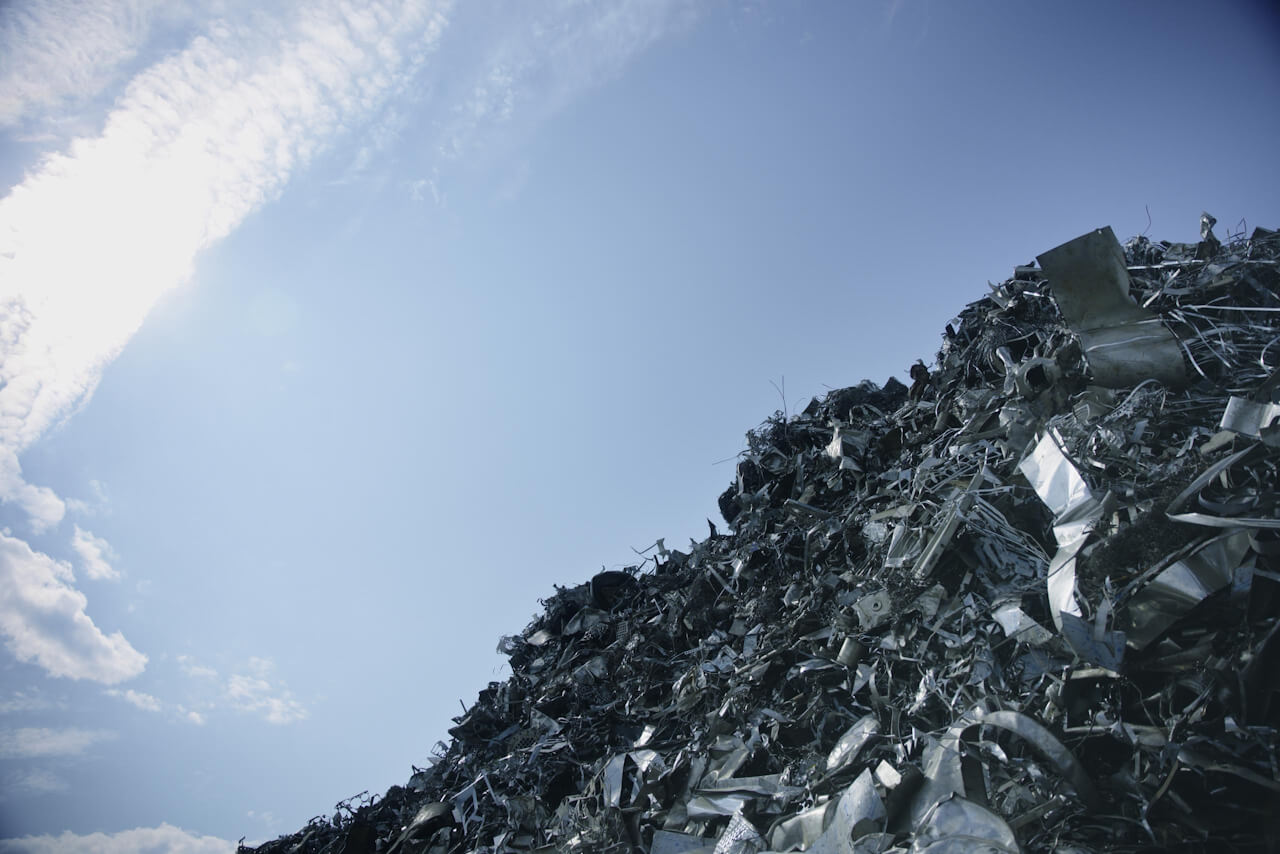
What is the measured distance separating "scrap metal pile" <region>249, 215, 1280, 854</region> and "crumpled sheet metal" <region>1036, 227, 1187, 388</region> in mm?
18

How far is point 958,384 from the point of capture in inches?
259

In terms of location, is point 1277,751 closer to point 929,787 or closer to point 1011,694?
point 1011,694

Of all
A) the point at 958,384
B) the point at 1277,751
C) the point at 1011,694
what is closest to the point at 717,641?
the point at 1011,694

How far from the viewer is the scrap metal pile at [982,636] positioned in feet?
9.75

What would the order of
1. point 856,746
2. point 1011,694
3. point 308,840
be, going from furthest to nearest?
point 308,840 → point 856,746 → point 1011,694

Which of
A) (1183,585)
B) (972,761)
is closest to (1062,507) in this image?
(1183,585)

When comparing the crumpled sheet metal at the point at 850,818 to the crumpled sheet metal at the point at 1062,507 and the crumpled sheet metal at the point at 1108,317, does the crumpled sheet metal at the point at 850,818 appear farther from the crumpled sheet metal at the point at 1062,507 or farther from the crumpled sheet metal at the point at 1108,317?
the crumpled sheet metal at the point at 1108,317

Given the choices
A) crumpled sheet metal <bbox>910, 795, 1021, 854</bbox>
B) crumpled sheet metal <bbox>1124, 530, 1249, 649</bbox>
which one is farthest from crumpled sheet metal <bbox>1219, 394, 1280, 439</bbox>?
crumpled sheet metal <bbox>910, 795, 1021, 854</bbox>

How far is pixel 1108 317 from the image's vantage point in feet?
16.5

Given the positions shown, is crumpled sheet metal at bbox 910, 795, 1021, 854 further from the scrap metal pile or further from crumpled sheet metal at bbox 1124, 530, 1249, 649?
crumpled sheet metal at bbox 1124, 530, 1249, 649

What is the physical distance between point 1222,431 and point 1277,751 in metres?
1.85

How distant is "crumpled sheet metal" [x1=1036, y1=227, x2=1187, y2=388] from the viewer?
4.64m

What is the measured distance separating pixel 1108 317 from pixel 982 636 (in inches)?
113

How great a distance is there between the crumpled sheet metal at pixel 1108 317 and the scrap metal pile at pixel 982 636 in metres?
0.02
